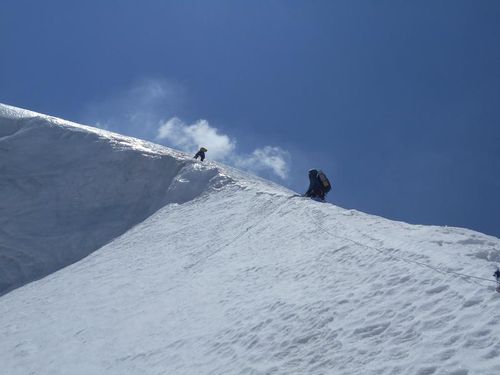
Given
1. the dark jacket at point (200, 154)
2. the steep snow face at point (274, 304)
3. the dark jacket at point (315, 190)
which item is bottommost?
the steep snow face at point (274, 304)

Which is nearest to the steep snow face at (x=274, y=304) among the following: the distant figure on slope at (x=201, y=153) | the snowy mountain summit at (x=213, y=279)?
the snowy mountain summit at (x=213, y=279)

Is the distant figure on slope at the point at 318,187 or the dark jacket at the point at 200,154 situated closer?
the distant figure on slope at the point at 318,187

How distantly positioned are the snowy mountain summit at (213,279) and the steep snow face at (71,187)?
102mm

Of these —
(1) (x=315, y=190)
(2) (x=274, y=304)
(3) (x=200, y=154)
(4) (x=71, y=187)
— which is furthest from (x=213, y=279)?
(3) (x=200, y=154)

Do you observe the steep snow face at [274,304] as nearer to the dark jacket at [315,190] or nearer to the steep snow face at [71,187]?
the dark jacket at [315,190]

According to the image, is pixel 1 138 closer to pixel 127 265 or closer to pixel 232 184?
pixel 232 184

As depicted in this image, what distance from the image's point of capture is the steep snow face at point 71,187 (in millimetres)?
28031

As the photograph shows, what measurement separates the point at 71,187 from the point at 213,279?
680 inches

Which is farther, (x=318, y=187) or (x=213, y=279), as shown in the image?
(x=318, y=187)

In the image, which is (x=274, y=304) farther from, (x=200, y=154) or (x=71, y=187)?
(x=200, y=154)

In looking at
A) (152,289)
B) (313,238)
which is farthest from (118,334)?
(313,238)

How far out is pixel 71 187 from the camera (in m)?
33.0

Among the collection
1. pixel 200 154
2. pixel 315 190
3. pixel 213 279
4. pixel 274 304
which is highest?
pixel 200 154

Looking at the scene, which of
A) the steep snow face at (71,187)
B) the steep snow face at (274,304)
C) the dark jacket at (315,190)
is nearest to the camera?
the steep snow face at (274,304)
